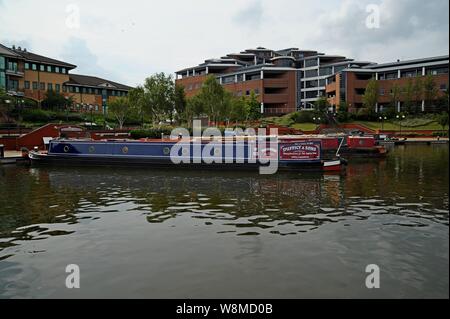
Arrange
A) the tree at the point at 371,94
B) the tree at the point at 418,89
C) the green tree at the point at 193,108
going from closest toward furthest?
1. the green tree at the point at 193,108
2. the tree at the point at 418,89
3. the tree at the point at 371,94

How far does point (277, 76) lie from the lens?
8094 centimetres

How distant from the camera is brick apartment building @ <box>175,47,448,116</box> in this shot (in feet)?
243

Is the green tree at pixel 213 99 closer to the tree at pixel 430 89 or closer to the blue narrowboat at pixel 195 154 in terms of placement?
the blue narrowboat at pixel 195 154

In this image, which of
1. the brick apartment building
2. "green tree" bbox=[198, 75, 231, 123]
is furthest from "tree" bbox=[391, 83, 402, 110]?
"green tree" bbox=[198, 75, 231, 123]

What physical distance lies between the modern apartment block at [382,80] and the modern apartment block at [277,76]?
5904 mm

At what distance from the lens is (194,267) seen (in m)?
7.32

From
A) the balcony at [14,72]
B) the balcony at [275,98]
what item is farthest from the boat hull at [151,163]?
the balcony at [275,98]

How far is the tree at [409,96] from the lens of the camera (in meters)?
66.6

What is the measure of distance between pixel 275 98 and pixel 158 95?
39651 millimetres

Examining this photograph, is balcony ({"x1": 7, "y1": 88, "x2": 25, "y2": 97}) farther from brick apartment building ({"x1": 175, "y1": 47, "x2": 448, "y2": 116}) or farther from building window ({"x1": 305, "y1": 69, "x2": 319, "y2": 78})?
building window ({"x1": 305, "y1": 69, "x2": 319, "y2": 78})

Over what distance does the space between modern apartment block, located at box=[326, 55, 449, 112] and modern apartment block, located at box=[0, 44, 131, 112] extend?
46.6 meters

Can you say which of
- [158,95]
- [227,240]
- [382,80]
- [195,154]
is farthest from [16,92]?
[382,80]

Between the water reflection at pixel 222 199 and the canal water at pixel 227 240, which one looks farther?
the water reflection at pixel 222 199
